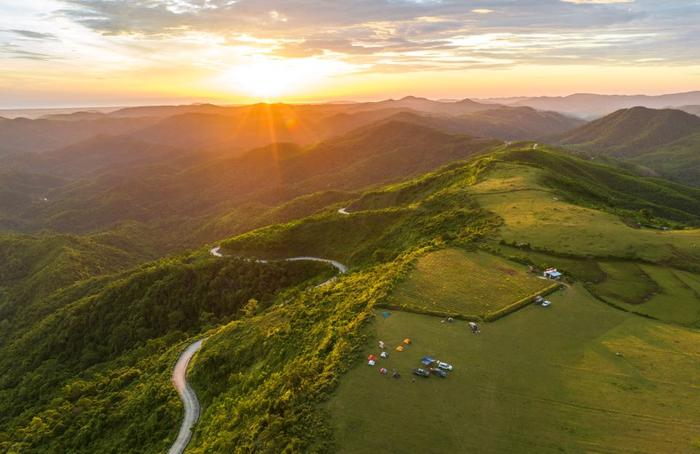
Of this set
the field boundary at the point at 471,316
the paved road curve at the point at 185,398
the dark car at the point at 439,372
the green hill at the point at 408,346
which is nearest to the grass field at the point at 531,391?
the green hill at the point at 408,346

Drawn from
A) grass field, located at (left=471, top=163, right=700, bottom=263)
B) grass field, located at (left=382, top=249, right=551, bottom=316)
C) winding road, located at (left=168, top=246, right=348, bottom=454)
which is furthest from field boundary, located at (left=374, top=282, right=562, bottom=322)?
winding road, located at (left=168, top=246, right=348, bottom=454)

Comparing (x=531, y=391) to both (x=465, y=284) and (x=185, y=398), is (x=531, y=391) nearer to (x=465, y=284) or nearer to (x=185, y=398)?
(x=465, y=284)

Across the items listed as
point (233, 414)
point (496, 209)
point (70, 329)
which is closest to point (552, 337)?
point (233, 414)

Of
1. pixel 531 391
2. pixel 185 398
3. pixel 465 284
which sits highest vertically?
pixel 465 284

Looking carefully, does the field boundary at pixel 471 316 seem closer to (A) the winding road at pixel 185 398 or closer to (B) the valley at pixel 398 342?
(B) the valley at pixel 398 342

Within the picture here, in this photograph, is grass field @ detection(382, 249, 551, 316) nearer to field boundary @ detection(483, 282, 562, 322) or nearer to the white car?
field boundary @ detection(483, 282, 562, 322)

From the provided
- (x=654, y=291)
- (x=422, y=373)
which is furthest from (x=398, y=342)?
(x=654, y=291)
